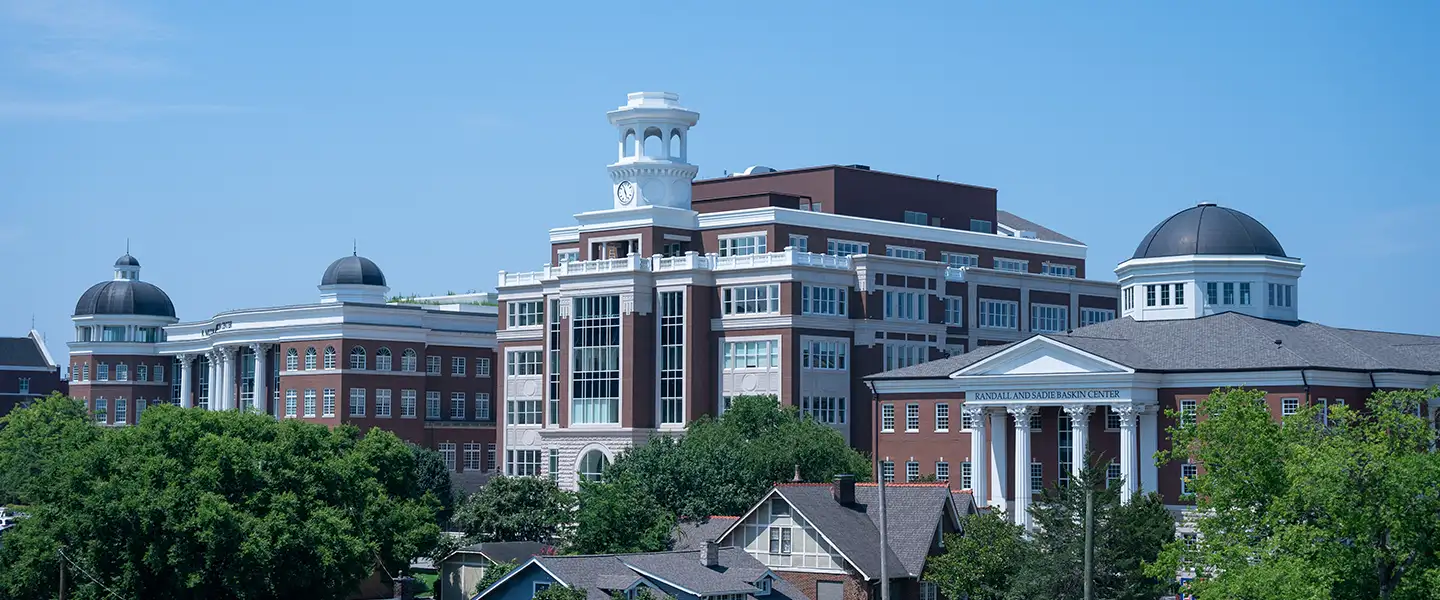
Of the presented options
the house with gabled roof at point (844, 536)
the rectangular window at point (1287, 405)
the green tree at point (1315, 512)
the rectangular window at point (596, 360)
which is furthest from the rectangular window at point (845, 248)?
the green tree at point (1315, 512)

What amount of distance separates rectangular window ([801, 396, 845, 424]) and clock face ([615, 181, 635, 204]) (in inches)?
636

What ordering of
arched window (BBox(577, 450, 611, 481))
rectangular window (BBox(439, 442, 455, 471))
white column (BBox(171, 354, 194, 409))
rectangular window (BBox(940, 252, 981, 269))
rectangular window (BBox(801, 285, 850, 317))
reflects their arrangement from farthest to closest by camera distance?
white column (BBox(171, 354, 194, 409)) < rectangular window (BBox(439, 442, 455, 471)) < rectangular window (BBox(940, 252, 981, 269)) < arched window (BBox(577, 450, 611, 481)) < rectangular window (BBox(801, 285, 850, 317))

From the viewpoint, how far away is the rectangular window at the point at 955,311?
11800 cm

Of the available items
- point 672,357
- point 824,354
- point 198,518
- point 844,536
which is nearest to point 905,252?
point 824,354

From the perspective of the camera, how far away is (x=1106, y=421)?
92.6 meters

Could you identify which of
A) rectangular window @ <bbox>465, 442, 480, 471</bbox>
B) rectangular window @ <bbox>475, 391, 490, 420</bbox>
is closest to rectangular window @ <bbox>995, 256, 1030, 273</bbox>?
rectangular window @ <bbox>465, 442, 480, 471</bbox>

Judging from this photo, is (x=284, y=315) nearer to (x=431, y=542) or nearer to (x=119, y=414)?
(x=119, y=414)

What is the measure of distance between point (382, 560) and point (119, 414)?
270 feet

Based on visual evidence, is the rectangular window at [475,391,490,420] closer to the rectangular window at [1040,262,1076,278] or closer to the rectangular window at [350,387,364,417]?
the rectangular window at [350,387,364,417]

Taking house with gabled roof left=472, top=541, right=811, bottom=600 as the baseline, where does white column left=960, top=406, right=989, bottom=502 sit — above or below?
above

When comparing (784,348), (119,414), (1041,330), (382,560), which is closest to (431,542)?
(382,560)

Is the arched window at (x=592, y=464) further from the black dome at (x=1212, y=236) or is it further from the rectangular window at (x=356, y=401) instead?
the black dome at (x=1212, y=236)

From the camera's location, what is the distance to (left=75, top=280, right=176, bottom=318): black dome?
536ft

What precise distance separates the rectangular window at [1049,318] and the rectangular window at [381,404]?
44.1 m
